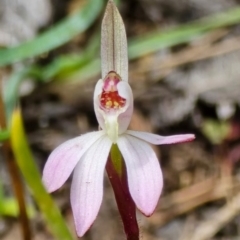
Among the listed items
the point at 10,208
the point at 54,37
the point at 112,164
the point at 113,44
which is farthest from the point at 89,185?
the point at 54,37

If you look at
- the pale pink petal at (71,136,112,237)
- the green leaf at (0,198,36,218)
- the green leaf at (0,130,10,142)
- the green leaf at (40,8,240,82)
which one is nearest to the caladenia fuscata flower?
the pale pink petal at (71,136,112,237)

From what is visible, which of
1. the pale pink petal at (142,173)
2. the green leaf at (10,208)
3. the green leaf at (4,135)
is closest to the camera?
the pale pink petal at (142,173)

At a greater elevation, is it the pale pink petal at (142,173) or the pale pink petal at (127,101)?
the pale pink petal at (127,101)

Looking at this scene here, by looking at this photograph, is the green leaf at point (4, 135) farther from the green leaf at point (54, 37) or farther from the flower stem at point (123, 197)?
the green leaf at point (54, 37)

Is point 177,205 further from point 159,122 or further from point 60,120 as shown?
point 60,120

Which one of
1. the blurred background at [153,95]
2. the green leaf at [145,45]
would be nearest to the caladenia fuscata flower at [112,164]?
the blurred background at [153,95]

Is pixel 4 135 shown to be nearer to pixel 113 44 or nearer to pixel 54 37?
pixel 113 44

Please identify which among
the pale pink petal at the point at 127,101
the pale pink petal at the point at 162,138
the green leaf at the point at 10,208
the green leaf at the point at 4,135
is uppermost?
the green leaf at the point at 10,208

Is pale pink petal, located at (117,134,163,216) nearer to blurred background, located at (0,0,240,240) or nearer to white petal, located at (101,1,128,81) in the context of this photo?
white petal, located at (101,1,128,81)
